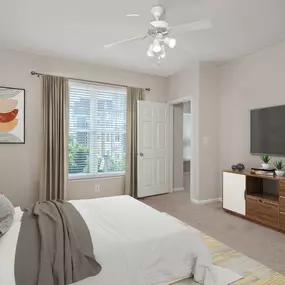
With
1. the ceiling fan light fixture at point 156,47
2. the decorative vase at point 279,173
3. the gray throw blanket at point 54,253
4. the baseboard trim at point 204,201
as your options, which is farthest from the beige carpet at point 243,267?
the ceiling fan light fixture at point 156,47

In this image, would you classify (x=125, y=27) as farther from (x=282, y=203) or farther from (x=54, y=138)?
(x=282, y=203)

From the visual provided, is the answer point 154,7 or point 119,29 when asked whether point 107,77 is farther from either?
point 154,7

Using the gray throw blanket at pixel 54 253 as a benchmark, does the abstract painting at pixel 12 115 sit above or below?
above

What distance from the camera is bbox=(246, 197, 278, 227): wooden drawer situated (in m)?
3.28

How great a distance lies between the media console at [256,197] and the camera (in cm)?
325

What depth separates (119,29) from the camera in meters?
3.24

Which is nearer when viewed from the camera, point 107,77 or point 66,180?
point 66,180

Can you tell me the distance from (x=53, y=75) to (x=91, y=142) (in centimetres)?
142

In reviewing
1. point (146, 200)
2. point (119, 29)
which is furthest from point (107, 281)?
point (146, 200)

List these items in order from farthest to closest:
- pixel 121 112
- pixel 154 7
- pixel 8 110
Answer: pixel 121 112
pixel 8 110
pixel 154 7

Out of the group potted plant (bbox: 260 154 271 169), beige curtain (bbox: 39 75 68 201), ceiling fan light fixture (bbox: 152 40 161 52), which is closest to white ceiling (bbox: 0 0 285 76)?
ceiling fan light fixture (bbox: 152 40 161 52)

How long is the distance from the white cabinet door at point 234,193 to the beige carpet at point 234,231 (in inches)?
5.9

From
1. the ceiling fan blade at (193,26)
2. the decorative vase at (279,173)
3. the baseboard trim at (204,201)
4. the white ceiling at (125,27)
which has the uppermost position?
the white ceiling at (125,27)

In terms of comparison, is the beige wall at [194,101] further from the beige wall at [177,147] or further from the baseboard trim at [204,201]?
the beige wall at [177,147]
